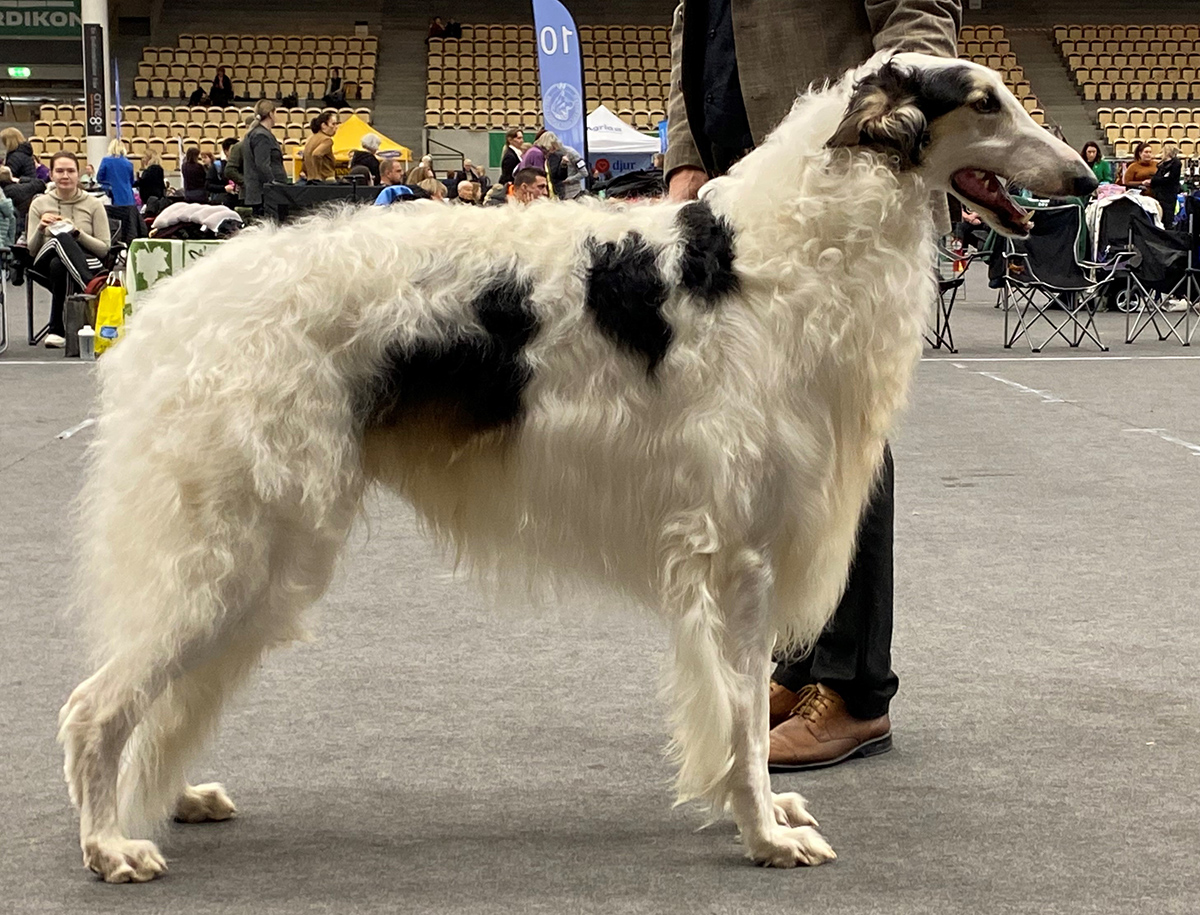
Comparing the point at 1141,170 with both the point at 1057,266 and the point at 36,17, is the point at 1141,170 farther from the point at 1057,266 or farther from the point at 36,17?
the point at 36,17

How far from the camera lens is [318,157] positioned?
54.2 ft

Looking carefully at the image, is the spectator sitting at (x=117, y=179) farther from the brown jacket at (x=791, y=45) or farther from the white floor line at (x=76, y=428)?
the brown jacket at (x=791, y=45)

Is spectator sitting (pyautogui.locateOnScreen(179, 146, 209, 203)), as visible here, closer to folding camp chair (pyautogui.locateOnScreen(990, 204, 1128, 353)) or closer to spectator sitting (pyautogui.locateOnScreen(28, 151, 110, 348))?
spectator sitting (pyautogui.locateOnScreen(28, 151, 110, 348))

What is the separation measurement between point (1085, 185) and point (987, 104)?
0.74 feet

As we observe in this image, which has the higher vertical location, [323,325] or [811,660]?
[323,325]

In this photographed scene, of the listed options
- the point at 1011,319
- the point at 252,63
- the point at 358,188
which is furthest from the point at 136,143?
the point at 1011,319

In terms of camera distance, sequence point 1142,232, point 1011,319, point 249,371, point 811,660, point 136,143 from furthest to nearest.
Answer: point 136,143 < point 1011,319 < point 1142,232 < point 811,660 < point 249,371

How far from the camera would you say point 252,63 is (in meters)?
28.9

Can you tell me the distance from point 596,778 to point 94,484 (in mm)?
1147

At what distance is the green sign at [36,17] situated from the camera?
97.3 ft

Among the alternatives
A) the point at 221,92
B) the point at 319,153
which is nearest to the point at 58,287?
the point at 319,153

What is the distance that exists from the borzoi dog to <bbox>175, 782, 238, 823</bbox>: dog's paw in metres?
0.12

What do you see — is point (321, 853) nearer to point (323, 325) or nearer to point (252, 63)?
point (323, 325)

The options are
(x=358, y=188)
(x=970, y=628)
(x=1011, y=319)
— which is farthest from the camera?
(x=358, y=188)
